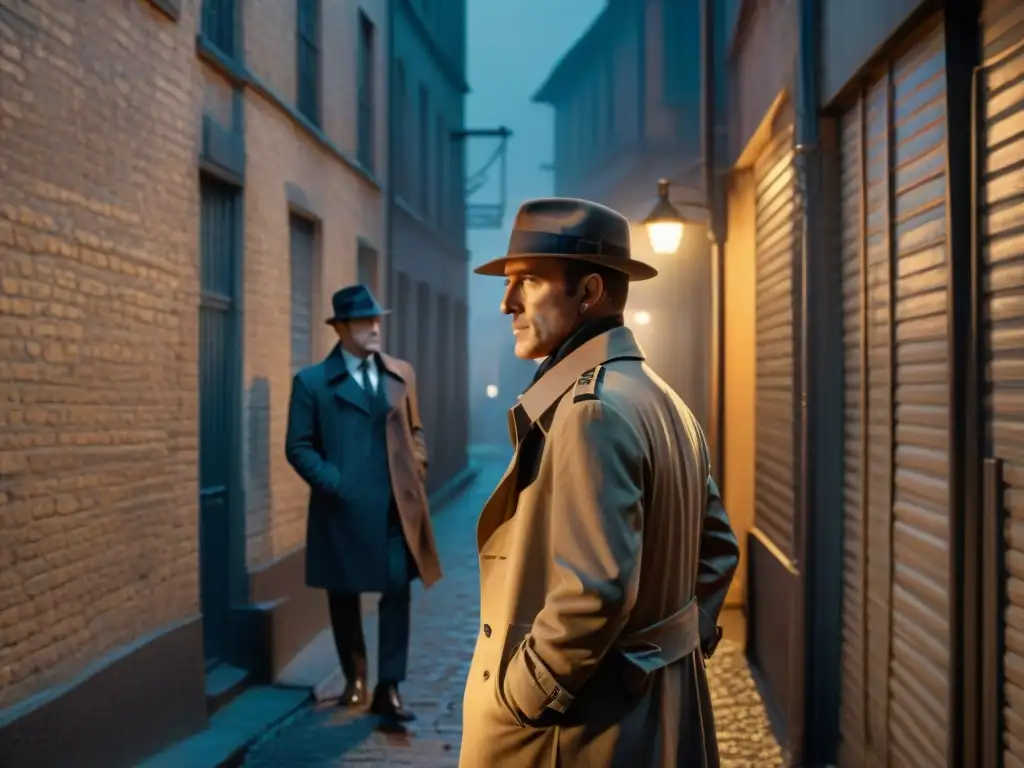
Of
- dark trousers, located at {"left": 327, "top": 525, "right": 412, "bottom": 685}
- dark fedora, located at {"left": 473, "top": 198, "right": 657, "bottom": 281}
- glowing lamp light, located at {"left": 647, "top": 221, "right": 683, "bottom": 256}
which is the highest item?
glowing lamp light, located at {"left": 647, "top": 221, "right": 683, "bottom": 256}

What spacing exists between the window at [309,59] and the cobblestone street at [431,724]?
4528 millimetres

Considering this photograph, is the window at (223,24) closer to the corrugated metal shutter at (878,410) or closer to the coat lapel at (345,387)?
the coat lapel at (345,387)

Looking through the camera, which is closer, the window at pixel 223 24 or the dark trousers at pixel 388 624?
the dark trousers at pixel 388 624

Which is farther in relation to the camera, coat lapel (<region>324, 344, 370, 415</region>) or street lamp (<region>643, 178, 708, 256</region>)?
street lamp (<region>643, 178, 708, 256</region>)

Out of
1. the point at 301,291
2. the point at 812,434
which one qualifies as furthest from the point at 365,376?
the point at 301,291

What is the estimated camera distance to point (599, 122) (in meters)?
25.9

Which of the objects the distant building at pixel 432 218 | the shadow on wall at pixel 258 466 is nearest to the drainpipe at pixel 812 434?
the shadow on wall at pixel 258 466

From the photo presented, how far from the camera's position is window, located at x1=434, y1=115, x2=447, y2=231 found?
65.7 feet

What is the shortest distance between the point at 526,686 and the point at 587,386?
663mm

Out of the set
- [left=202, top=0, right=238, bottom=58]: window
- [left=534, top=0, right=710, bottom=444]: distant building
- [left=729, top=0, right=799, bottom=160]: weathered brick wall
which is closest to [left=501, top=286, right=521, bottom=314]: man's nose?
[left=729, top=0, right=799, bottom=160]: weathered brick wall

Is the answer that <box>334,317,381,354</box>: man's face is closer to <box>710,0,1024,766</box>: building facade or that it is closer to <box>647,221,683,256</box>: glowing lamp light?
<box>710,0,1024,766</box>: building facade

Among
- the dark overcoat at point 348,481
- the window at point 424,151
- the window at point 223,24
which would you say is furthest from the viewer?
the window at point 424,151

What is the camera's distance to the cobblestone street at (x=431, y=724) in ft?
19.7

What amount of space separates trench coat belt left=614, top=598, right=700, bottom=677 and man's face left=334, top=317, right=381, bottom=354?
169 inches
